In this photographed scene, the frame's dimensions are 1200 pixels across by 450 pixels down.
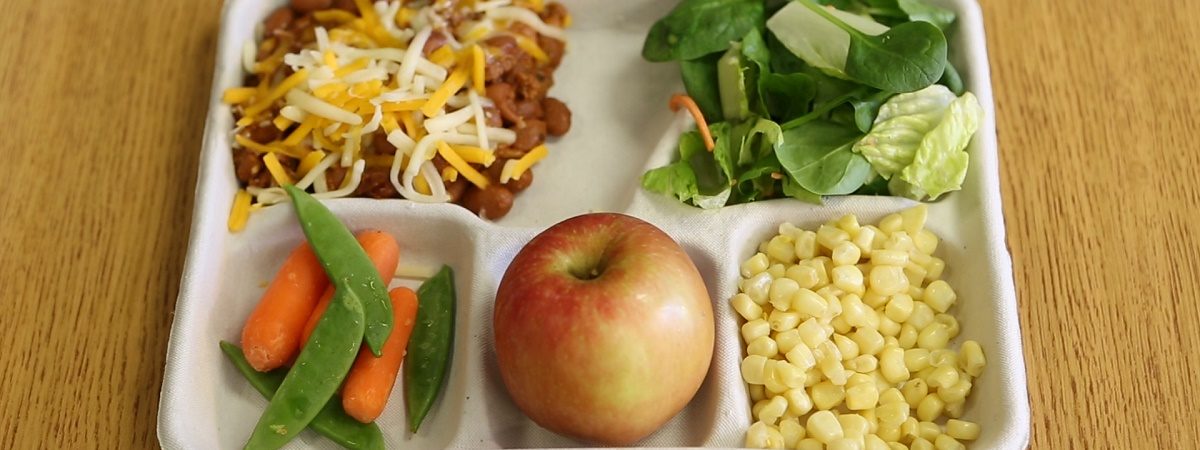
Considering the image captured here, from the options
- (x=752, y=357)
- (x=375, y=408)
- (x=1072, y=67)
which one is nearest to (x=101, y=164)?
(x=375, y=408)

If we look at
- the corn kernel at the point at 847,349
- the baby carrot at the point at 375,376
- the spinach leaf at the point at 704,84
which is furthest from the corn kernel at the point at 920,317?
the baby carrot at the point at 375,376

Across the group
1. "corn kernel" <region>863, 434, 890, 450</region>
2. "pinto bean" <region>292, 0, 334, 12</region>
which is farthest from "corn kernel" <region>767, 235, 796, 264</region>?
"pinto bean" <region>292, 0, 334, 12</region>

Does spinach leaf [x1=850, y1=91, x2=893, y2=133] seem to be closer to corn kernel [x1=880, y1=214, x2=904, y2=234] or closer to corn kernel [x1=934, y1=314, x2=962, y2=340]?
corn kernel [x1=880, y1=214, x2=904, y2=234]

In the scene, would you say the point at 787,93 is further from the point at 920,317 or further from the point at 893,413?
the point at 893,413

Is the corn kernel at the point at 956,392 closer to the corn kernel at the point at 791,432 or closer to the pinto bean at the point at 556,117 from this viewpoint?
the corn kernel at the point at 791,432

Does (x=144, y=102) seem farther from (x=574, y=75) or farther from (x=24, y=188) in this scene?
(x=574, y=75)

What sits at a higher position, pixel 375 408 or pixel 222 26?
pixel 222 26

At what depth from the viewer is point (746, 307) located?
1551mm

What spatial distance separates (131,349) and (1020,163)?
159cm

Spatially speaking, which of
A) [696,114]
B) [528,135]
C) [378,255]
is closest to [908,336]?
[696,114]

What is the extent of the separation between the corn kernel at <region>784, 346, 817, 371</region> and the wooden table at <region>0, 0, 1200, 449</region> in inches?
15.1

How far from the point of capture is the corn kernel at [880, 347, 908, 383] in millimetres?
1512

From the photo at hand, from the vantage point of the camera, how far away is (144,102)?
197cm

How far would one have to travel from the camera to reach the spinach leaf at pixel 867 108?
1645mm
